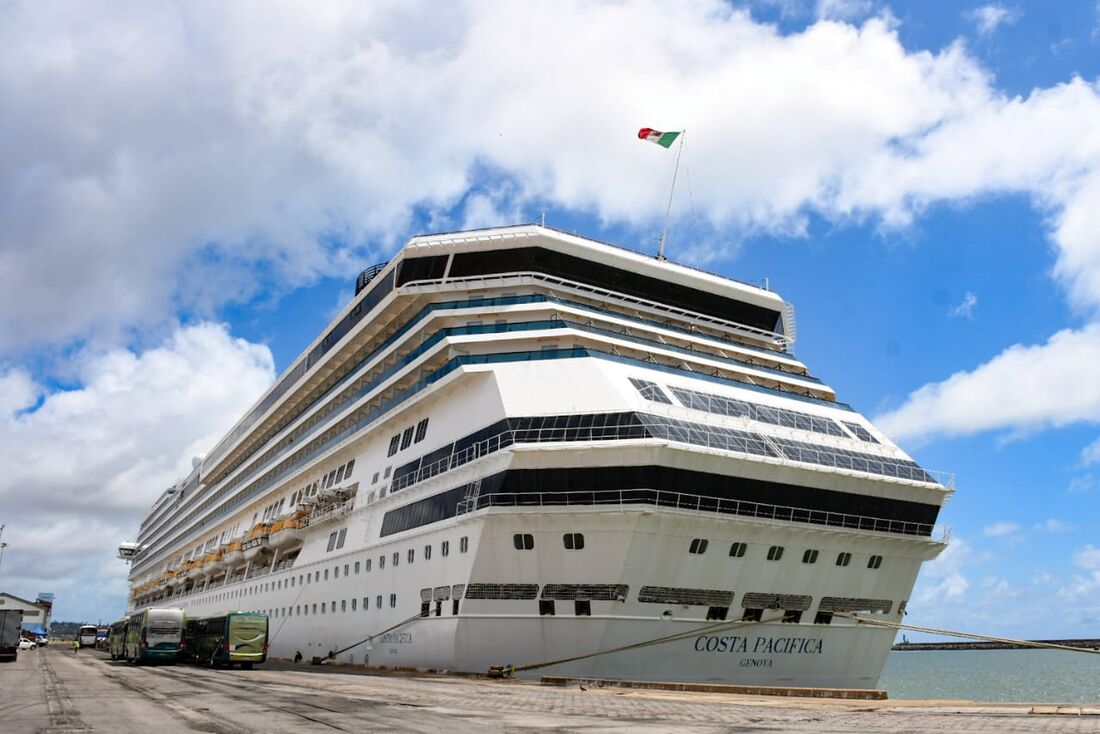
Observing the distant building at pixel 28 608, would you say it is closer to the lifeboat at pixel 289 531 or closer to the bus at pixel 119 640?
the bus at pixel 119 640

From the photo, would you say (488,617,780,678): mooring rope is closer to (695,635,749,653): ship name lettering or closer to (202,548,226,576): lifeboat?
(695,635,749,653): ship name lettering

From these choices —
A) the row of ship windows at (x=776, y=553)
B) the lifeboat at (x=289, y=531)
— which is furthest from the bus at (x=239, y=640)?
the row of ship windows at (x=776, y=553)

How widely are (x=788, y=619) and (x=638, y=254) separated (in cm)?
1745

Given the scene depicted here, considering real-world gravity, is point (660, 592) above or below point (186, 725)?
above

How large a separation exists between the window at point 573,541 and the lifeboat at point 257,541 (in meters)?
28.3

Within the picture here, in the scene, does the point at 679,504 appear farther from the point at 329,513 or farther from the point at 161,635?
the point at 161,635

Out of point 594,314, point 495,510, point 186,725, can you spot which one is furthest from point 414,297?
point 186,725

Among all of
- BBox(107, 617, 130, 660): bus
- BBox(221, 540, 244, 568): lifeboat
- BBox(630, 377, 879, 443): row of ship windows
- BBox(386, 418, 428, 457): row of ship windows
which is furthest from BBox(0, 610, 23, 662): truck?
BBox(630, 377, 879, 443): row of ship windows

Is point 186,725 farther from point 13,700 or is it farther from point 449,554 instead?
point 449,554

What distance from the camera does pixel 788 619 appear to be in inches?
1040

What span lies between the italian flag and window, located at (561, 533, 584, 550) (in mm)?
20313

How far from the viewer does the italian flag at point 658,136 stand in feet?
124

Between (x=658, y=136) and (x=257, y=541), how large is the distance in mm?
32861

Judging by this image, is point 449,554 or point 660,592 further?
point 449,554
